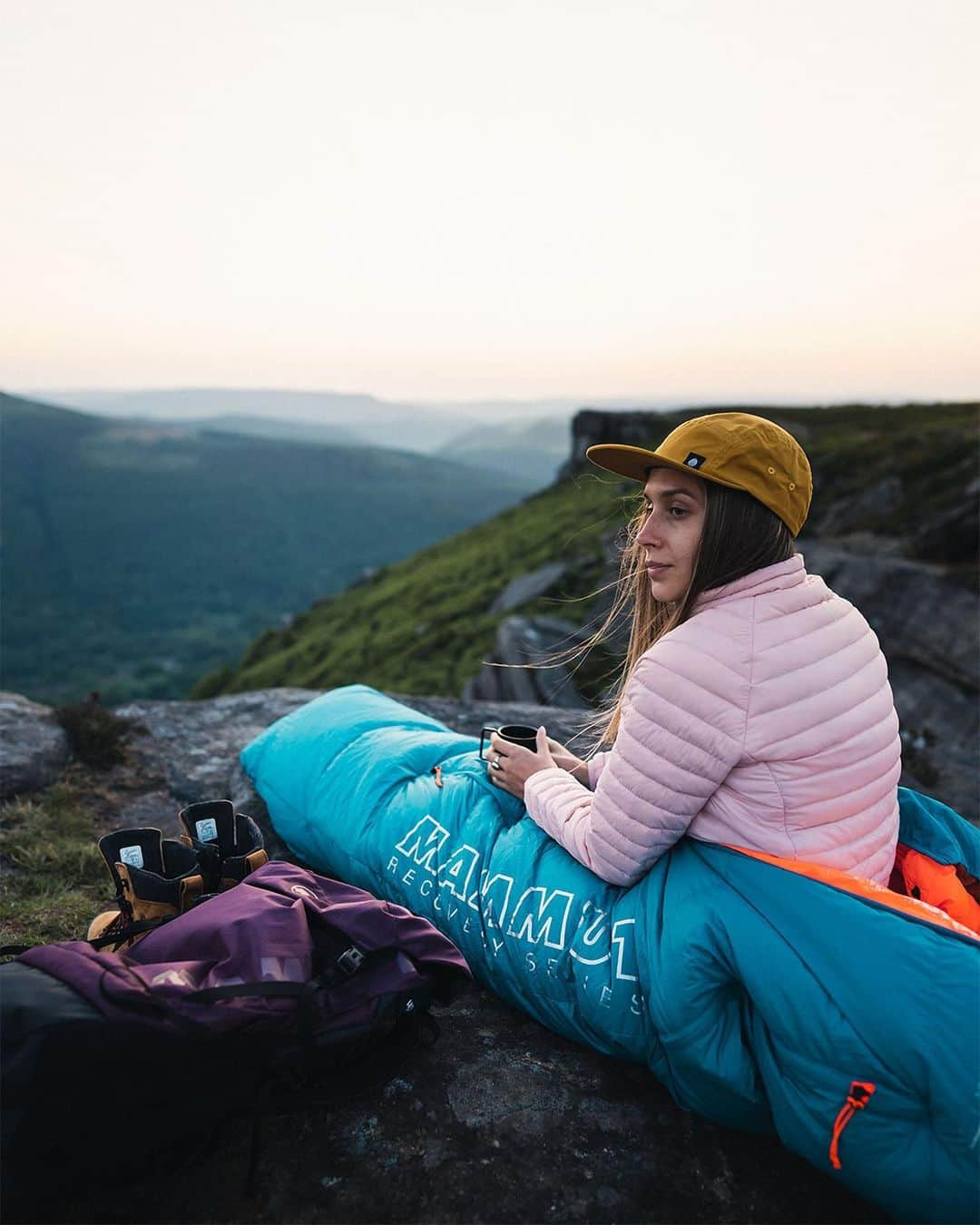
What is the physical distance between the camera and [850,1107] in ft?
6.57

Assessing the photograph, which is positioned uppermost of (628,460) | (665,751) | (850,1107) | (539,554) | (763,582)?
(628,460)

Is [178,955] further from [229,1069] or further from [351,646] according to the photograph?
[351,646]

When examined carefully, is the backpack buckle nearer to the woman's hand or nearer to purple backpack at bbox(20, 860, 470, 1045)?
purple backpack at bbox(20, 860, 470, 1045)

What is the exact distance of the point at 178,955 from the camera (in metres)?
2.35

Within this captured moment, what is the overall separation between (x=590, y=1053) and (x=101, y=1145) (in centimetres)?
150

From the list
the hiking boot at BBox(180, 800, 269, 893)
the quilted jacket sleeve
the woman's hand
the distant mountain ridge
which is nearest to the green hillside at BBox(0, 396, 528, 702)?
the distant mountain ridge

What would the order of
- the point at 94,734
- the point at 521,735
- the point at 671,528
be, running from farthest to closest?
the point at 94,734
the point at 521,735
the point at 671,528

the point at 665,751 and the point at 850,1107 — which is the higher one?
the point at 665,751

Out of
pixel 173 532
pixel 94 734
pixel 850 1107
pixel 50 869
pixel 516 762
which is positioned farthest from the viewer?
pixel 173 532

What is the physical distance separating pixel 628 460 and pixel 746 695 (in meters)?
0.89

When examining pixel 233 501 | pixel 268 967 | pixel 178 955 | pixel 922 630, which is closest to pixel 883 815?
pixel 268 967

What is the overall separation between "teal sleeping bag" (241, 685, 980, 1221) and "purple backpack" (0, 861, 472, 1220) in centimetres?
40

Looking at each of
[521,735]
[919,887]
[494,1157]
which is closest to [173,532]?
[521,735]

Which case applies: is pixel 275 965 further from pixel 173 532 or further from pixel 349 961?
pixel 173 532
